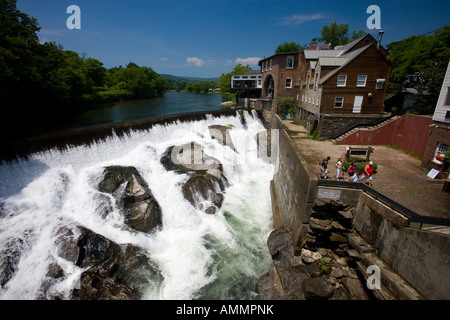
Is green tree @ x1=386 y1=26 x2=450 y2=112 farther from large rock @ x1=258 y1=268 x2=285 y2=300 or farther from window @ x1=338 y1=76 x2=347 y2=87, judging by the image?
large rock @ x1=258 y1=268 x2=285 y2=300

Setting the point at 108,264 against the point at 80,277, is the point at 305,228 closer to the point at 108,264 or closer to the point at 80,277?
the point at 108,264

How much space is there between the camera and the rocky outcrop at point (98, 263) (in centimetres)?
947

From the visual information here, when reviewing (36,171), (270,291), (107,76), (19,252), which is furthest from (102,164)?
(107,76)

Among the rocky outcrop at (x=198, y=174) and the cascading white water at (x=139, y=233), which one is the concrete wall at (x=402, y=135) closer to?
the cascading white water at (x=139, y=233)

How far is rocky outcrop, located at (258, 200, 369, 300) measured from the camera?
8891 mm

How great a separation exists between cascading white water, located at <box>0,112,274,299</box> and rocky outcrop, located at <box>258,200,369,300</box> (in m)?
1.20

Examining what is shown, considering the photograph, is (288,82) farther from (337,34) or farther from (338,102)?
(337,34)

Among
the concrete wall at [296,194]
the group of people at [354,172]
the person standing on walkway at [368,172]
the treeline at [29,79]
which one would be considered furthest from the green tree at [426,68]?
the treeline at [29,79]

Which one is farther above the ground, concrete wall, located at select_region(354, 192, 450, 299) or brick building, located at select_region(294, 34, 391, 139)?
brick building, located at select_region(294, 34, 391, 139)

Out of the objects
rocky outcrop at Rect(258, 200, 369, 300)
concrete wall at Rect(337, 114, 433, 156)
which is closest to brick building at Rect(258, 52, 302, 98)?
concrete wall at Rect(337, 114, 433, 156)

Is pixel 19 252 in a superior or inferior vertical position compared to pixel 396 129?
inferior
